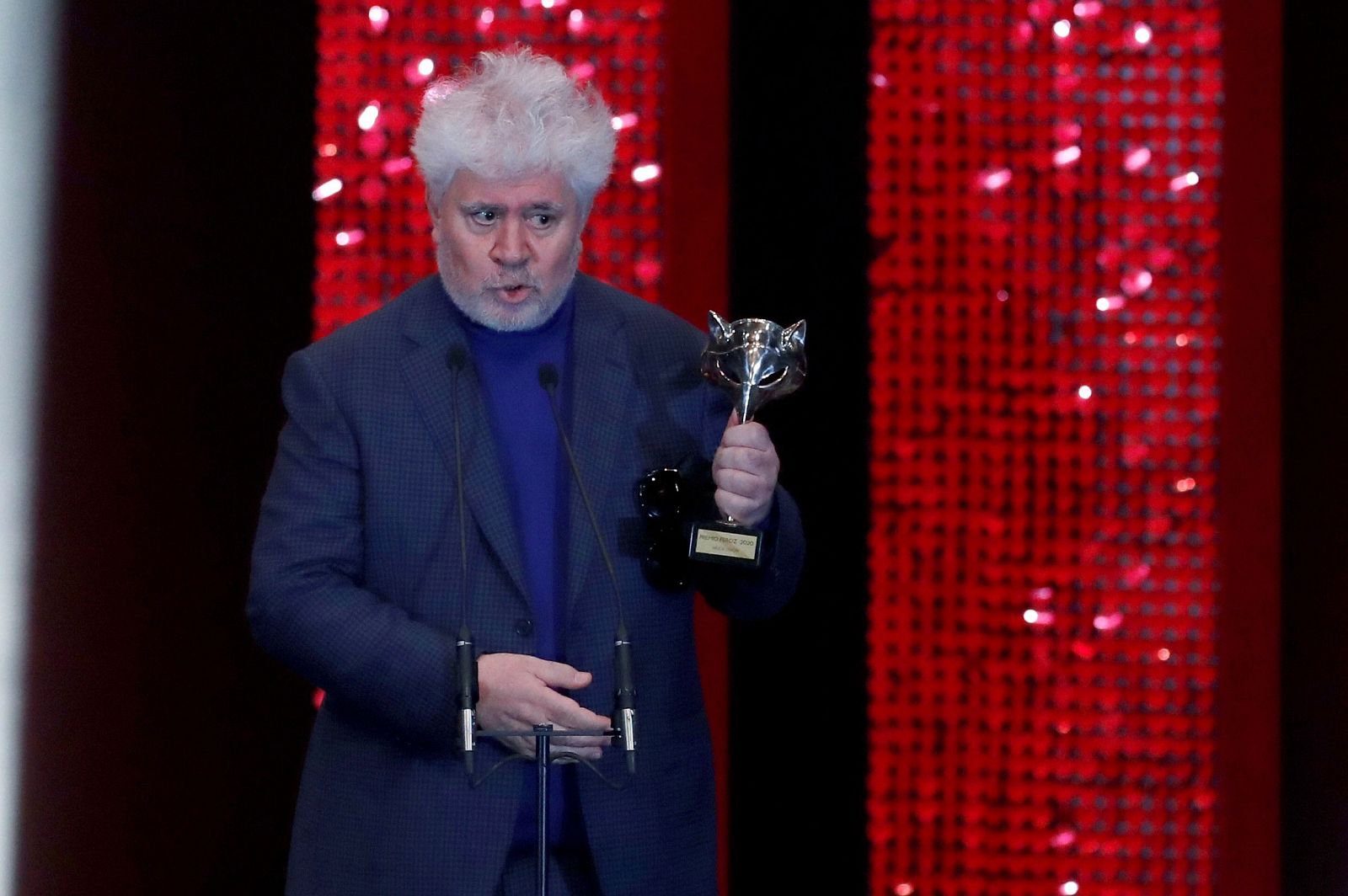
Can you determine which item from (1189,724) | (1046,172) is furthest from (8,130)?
(1189,724)

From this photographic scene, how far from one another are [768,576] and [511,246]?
559 millimetres

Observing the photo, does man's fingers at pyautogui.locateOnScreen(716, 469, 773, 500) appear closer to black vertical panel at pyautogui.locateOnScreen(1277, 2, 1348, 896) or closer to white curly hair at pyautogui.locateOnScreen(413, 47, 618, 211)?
white curly hair at pyautogui.locateOnScreen(413, 47, 618, 211)

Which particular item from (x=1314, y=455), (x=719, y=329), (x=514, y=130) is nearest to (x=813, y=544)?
(x=1314, y=455)

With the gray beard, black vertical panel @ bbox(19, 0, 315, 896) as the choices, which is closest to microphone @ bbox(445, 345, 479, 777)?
the gray beard

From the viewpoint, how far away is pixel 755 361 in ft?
5.95

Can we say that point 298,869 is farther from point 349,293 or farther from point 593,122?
point 349,293

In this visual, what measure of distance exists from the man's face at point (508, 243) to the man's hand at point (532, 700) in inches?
21.3

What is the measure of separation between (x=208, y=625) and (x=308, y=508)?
52.0 inches

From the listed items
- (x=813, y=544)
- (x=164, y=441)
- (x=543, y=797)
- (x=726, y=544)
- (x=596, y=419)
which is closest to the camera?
(x=543, y=797)

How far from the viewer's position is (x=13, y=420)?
2939 millimetres

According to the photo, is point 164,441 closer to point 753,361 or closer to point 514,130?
point 514,130

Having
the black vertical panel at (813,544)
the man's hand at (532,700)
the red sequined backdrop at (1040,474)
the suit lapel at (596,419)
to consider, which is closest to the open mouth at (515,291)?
the suit lapel at (596,419)

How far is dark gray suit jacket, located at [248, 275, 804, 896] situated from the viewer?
1811 mm

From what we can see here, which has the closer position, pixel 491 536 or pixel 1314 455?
pixel 491 536
